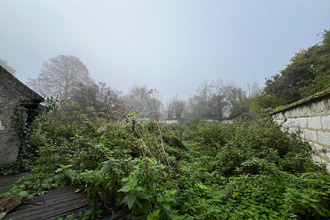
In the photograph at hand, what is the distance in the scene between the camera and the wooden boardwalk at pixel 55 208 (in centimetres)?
131

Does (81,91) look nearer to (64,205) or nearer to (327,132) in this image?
(64,205)

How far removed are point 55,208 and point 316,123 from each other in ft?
14.8

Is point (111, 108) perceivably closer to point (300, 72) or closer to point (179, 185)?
point (179, 185)

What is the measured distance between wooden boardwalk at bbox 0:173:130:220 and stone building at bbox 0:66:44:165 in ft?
5.89

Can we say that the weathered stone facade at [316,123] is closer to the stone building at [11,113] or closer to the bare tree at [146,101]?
the bare tree at [146,101]

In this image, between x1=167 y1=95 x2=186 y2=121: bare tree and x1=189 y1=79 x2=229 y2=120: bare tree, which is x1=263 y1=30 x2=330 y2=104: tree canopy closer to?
x1=189 y1=79 x2=229 y2=120: bare tree

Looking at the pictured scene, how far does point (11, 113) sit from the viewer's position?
2.65 m

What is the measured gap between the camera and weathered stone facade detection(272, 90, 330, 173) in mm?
2409

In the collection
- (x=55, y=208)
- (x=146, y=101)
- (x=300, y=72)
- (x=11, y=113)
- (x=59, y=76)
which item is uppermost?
(x=59, y=76)

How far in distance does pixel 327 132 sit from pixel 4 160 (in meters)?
6.02

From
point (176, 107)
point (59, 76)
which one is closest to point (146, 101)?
point (176, 107)

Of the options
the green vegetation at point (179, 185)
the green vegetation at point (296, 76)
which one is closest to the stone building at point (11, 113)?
the green vegetation at point (179, 185)

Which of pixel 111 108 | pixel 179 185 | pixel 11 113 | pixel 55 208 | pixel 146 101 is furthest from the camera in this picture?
pixel 111 108

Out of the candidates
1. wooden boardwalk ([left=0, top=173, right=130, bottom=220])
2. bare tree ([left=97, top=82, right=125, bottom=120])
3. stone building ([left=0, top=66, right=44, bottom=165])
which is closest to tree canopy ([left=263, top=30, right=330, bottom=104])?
bare tree ([left=97, top=82, right=125, bottom=120])
